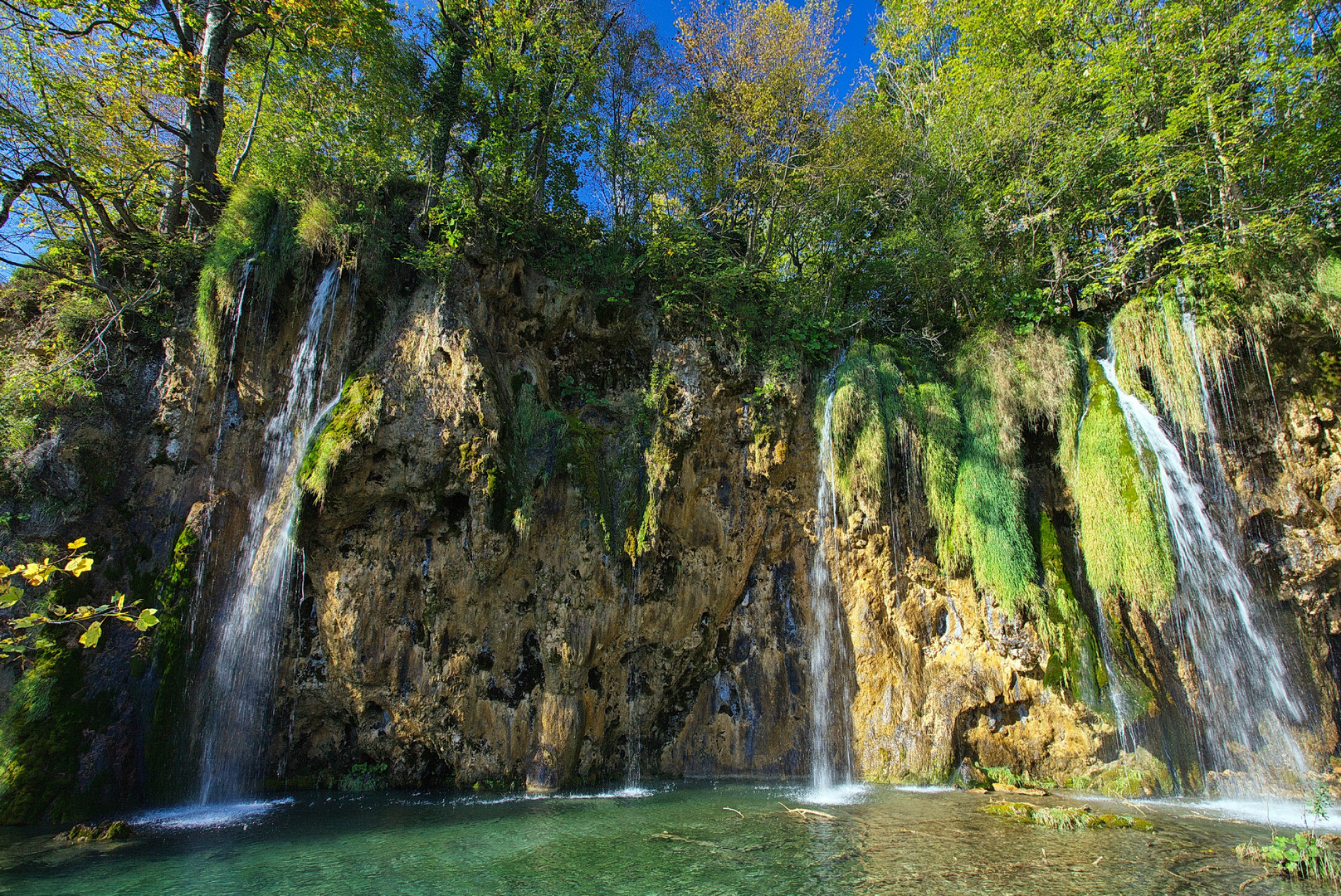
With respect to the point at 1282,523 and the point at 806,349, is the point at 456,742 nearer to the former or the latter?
the point at 806,349

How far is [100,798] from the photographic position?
859 cm

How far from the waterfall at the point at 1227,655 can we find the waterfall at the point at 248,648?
42.4 ft

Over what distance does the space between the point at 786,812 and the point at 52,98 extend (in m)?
15.4

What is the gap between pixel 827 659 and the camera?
36.6ft

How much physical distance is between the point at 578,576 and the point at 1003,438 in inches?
292

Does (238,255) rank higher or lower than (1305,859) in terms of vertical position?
higher

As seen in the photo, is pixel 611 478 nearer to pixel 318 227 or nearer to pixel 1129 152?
pixel 318 227

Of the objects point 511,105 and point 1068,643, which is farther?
point 511,105

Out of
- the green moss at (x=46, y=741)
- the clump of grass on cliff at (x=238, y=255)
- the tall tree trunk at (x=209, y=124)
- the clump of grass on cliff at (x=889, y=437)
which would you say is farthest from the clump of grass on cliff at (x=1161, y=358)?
the tall tree trunk at (x=209, y=124)

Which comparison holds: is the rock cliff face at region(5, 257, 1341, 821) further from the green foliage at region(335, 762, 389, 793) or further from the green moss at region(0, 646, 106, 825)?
the green moss at region(0, 646, 106, 825)

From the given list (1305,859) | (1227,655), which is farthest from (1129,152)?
(1305,859)

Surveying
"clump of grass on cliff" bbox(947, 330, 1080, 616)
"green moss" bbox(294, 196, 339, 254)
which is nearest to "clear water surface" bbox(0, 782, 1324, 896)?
"clump of grass on cliff" bbox(947, 330, 1080, 616)

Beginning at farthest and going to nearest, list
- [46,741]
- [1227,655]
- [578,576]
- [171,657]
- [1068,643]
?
[578,576], [1068,643], [171,657], [1227,655], [46,741]

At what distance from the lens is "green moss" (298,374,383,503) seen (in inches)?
384
